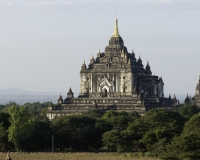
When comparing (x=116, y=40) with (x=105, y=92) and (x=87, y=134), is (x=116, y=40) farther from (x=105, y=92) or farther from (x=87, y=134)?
(x=87, y=134)

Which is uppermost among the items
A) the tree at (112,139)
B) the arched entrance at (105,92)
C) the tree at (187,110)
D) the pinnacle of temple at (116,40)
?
the pinnacle of temple at (116,40)

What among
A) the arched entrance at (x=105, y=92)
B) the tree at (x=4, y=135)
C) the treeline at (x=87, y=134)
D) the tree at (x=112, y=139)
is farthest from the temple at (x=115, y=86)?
the tree at (x=112, y=139)

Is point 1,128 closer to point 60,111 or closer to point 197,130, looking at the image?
point 197,130

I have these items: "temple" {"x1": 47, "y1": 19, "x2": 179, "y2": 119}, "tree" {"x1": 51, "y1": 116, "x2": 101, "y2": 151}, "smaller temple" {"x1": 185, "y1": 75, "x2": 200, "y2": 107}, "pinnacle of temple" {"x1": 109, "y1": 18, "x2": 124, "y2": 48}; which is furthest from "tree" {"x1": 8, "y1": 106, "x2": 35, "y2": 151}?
"smaller temple" {"x1": 185, "y1": 75, "x2": 200, "y2": 107}

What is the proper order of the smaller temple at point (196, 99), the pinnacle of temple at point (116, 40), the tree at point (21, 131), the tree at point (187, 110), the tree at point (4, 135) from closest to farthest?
the tree at point (21, 131) < the tree at point (4, 135) < the tree at point (187, 110) < the pinnacle of temple at point (116, 40) < the smaller temple at point (196, 99)

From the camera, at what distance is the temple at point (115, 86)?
410ft

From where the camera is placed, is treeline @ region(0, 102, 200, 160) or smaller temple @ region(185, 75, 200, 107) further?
smaller temple @ region(185, 75, 200, 107)

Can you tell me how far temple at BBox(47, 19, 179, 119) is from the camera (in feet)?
410

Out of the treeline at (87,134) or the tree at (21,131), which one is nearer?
the tree at (21,131)

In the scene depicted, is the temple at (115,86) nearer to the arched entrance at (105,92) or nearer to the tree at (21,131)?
the arched entrance at (105,92)

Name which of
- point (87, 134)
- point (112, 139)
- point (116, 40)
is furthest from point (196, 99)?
point (112, 139)

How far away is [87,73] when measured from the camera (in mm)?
132000

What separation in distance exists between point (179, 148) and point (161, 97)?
61826mm

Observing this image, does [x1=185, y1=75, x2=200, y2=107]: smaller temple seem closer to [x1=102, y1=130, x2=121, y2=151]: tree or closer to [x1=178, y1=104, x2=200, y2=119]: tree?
[x1=178, y1=104, x2=200, y2=119]: tree
